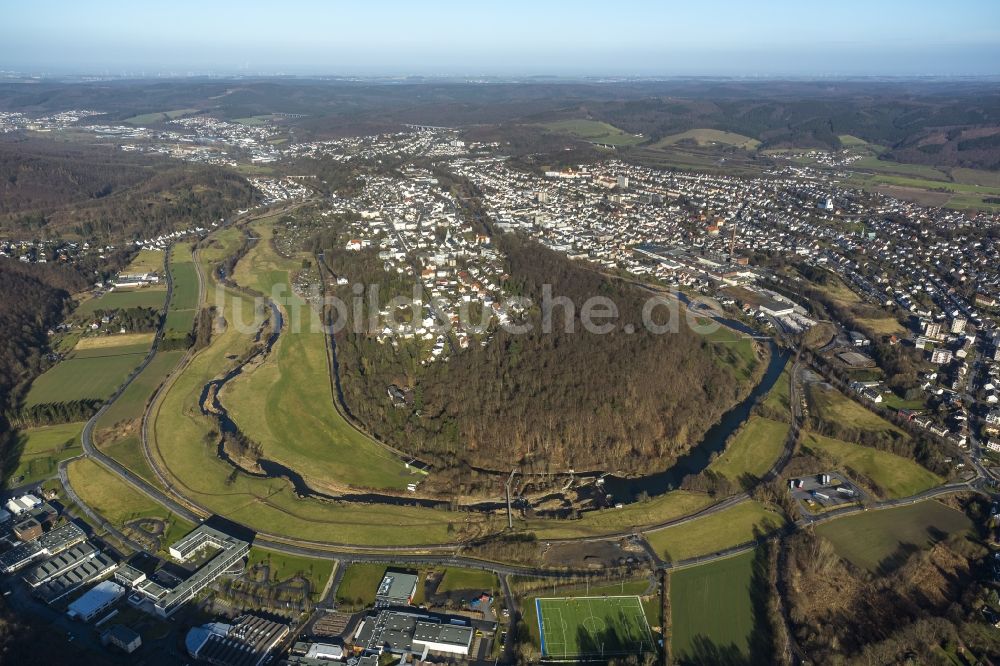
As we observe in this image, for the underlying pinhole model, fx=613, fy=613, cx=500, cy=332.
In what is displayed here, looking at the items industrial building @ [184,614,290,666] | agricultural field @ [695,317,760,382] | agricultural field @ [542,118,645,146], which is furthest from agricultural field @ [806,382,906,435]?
agricultural field @ [542,118,645,146]

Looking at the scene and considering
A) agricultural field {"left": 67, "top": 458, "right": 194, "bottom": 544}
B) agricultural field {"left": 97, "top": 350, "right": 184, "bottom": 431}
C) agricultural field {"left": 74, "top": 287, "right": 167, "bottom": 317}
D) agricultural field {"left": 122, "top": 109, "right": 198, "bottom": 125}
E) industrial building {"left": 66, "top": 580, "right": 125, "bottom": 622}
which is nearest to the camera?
industrial building {"left": 66, "top": 580, "right": 125, "bottom": 622}

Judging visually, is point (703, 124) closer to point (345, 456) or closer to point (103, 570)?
point (345, 456)

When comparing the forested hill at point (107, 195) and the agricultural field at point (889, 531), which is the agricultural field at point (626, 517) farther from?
the forested hill at point (107, 195)

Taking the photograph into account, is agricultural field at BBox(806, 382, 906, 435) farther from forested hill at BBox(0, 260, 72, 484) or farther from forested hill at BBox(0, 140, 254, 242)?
forested hill at BBox(0, 140, 254, 242)

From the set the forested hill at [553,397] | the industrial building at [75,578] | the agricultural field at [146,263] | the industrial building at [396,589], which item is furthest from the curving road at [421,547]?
the agricultural field at [146,263]

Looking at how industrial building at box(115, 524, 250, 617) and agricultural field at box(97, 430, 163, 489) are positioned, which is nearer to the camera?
industrial building at box(115, 524, 250, 617)

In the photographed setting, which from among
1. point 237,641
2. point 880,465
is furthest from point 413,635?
point 880,465
